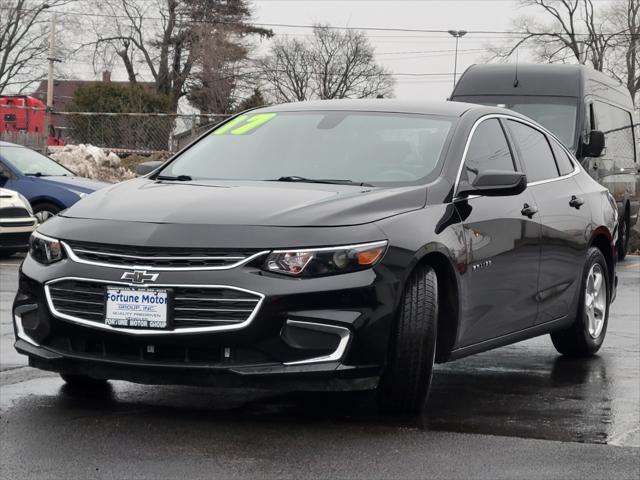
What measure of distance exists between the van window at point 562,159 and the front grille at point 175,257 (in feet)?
10.8

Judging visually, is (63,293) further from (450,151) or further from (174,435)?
(450,151)

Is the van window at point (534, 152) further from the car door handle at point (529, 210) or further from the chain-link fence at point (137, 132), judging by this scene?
the chain-link fence at point (137, 132)

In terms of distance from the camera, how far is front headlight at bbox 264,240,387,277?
5.59 meters

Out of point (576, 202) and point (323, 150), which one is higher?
point (323, 150)

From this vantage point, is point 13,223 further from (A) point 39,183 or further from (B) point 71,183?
(B) point 71,183

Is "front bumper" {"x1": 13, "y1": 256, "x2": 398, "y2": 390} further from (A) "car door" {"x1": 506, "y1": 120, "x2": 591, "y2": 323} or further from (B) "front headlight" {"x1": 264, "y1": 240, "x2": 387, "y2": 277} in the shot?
(A) "car door" {"x1": 506, "y1": 120, "x2": 591, "y2": 323}

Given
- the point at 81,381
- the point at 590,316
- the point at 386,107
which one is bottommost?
the point at 81,381

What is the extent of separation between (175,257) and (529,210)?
2.45 meters

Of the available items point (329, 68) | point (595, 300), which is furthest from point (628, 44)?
point (595, 300)

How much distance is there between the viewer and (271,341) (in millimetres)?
5555

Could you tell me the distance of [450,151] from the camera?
679 centimetres

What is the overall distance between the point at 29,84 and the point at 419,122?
62.0m

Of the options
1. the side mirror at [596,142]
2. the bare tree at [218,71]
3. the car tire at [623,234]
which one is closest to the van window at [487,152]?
the side mirror at [596,142]

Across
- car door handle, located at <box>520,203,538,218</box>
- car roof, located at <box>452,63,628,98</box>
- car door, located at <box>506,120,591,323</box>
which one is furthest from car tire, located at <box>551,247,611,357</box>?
car roof, located at <box>452,63,628,98</box>
